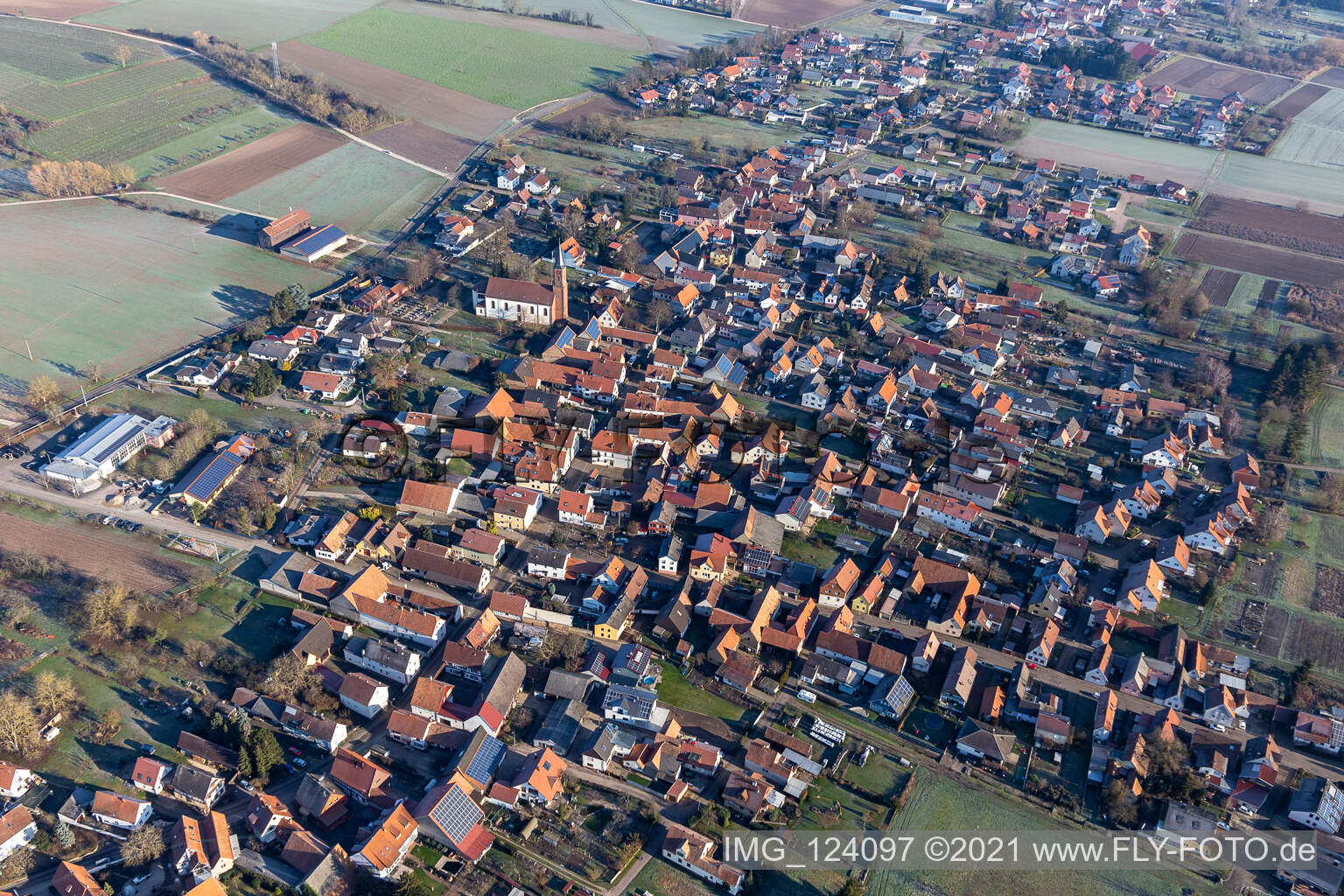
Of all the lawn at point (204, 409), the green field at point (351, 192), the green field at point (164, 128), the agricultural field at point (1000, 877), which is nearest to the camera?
the agricultural field at point (1000, 877)

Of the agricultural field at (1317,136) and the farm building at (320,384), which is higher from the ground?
the agricultural field at (1317,136)

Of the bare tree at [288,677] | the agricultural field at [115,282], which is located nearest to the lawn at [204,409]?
the agricultural field at [115,282]

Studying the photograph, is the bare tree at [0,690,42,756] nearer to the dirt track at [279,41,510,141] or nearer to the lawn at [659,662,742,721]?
the lawn at [659,662,742,721]

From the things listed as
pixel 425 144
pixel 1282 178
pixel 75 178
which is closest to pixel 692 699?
pixel 75 178

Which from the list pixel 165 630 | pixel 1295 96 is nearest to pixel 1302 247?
pixel 1295 96

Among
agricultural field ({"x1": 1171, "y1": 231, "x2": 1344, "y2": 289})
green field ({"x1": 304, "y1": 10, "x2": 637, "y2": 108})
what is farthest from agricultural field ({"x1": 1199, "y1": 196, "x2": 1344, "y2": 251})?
green field ({"x1": 304, "y1": 10, "x2": 637, "y2": 108})

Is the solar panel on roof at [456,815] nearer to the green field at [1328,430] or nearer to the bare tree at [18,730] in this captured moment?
the bare tree at [18,730]

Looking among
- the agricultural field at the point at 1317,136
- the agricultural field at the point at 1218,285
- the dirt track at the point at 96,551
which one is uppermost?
the agricultural field at the point at 1317,136
